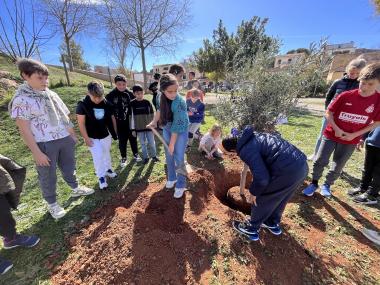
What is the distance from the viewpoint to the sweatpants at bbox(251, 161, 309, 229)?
221 cm

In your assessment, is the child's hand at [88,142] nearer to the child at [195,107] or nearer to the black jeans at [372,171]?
the child at [195,107]

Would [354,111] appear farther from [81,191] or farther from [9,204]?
[9,204]

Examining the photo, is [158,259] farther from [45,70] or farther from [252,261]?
[45,70]

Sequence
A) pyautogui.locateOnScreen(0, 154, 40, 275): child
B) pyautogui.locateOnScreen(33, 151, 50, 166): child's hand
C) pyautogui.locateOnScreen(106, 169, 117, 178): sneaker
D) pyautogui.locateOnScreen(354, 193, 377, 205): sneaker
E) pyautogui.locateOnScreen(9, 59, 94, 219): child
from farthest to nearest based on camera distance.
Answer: pyautogui.locateOnScreen(106, 169, 117, 178): sneaker
pyautogui.locateOnScreen(354, 193, 377, 205): sneaker
pyautogui.locateOnScreen(33, 151, 50, 166): child's hand
pyautogui.locateOnScreen(9, 59, 94, 219): child
pyautogui.locateOnScreen(0, 154, 40, 275): child

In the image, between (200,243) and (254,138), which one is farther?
(200,243)

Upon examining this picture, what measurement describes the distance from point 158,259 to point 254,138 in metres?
1.59

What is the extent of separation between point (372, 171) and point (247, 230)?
2.44 metres

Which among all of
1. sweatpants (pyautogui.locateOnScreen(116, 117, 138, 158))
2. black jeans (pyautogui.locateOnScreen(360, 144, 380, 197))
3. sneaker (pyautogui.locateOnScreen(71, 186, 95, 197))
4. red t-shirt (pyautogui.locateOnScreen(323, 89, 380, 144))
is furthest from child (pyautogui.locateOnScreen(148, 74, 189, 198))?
black jeans (pyautogui.locateOnScreen(360, 144, 380, 197))

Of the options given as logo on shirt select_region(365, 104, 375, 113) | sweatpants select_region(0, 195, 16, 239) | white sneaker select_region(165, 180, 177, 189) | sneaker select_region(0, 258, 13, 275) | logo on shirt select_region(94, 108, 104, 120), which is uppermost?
logo on shirt select_region(365, 104, 375, 113)

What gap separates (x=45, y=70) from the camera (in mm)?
2633

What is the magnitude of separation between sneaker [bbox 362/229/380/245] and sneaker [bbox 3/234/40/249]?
13.5ft

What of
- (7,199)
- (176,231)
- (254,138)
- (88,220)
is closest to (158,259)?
(176,231)

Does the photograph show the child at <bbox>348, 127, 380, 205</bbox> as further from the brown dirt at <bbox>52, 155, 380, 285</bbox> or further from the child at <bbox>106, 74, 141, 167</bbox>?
the child at <bbox>106, 74, 141, 167</bbox>

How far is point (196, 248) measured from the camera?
248cm
